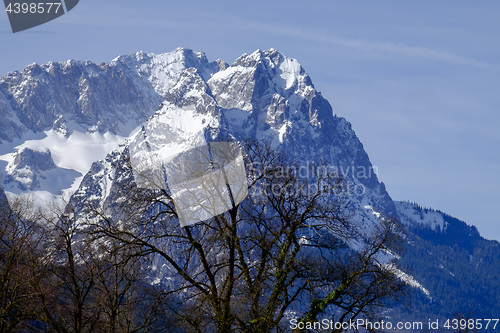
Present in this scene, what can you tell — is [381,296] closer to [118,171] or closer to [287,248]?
[287,248]

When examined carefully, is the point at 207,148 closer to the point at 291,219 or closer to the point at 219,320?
the point at 291,219

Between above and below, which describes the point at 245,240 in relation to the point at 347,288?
above

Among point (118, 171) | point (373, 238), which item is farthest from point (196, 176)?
point (373, 238)

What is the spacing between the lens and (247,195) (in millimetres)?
25938

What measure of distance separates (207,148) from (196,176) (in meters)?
1.03

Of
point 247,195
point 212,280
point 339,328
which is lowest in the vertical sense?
point 339,328

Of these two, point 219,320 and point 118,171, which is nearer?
point 219,320

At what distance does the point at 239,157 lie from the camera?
2598cm

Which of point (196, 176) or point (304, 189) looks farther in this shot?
point (304, 189)

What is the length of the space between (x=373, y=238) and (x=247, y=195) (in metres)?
4.59

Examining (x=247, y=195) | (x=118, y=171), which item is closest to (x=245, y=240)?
(x=247, y=195)

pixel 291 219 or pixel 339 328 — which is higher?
pixel 291 219

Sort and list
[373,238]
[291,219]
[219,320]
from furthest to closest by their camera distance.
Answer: [373,238] → [291,219] → [219,320]

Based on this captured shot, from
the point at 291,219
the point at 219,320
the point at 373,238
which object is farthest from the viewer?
the point at 373,238
